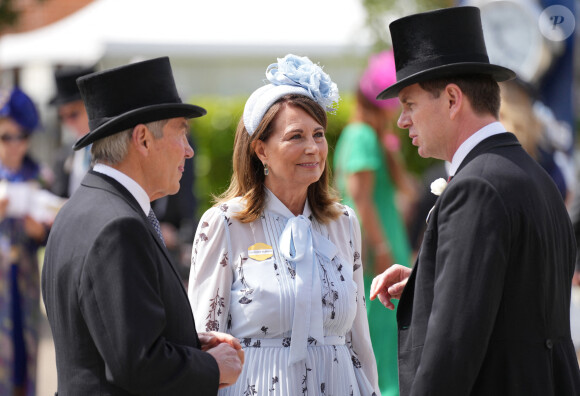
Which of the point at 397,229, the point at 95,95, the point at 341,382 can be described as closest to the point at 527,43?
the point at 397,229

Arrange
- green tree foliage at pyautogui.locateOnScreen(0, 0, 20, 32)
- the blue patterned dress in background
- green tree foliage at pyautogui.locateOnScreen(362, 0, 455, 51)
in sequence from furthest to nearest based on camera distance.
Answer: green tree foliage at pyautogui.locateOnScreen(362, 0, 455, 51) < green tree foliage at pyautogui.locateOnScreen(0, 0, 20, 32) < the blue patterned dress in background

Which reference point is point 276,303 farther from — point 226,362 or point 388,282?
point 226,362

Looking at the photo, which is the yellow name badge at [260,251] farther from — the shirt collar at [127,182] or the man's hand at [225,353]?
the shirt collar at [127,182]

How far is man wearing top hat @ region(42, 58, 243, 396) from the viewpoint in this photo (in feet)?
8.48

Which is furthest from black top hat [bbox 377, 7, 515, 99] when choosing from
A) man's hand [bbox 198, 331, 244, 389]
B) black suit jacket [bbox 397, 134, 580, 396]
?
man's hand [bbox 198, 331, 244, 389]

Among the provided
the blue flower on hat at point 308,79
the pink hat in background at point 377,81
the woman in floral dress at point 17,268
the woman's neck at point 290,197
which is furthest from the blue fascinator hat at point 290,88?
the woman in floral dress at point 17,268

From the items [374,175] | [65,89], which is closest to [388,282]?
[374,175]

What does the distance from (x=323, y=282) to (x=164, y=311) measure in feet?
3.46

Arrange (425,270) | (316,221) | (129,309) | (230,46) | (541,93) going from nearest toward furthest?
(129,309) → (425,270) → (316,221) → (541,93) → (230,46)

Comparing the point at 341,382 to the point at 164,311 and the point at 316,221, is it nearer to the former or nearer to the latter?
the point at 316,221

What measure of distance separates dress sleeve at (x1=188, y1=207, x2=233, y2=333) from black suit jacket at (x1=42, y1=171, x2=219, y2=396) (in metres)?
0.65

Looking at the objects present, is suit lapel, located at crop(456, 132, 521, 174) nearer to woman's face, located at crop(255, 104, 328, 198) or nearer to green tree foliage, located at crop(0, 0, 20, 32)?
woman's face, located at crop(255, 104, 328, 198)

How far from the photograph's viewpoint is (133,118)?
2895mm

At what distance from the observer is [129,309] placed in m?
2.57
